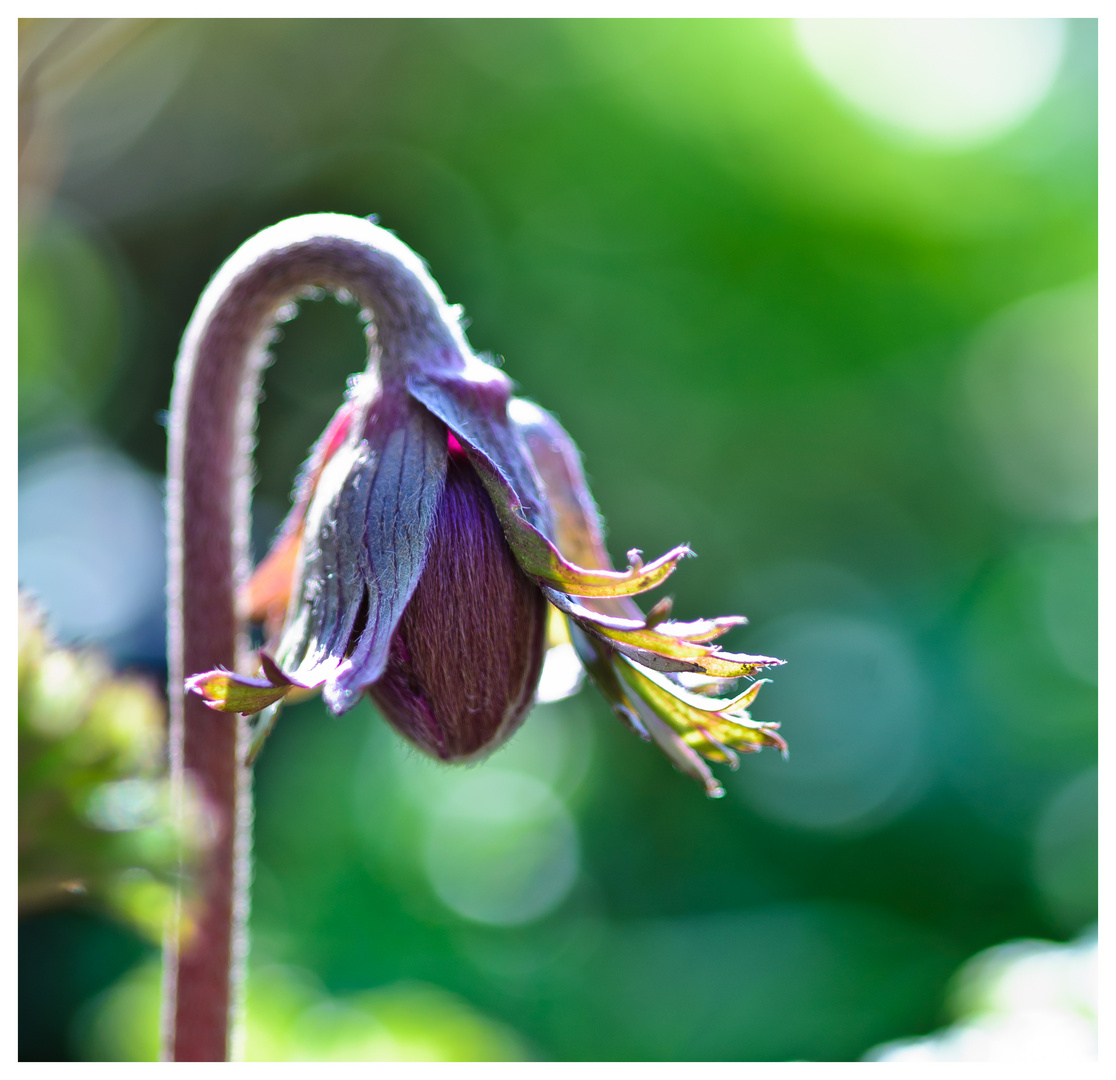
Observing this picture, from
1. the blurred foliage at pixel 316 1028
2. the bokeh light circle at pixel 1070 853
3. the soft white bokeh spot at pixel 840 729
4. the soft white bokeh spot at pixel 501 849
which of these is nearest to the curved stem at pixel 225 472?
the blurred foliage at pixel 316 1028

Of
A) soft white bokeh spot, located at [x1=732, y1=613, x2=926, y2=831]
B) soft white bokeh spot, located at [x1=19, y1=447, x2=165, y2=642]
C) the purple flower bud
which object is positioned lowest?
the purple flower bud

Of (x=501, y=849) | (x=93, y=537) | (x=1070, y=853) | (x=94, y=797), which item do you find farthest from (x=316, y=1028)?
(x=93, y=537)

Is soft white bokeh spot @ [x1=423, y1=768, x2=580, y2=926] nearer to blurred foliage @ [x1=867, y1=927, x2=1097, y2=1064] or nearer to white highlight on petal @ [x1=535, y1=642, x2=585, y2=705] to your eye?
blurred foliage @ [x1=867, y1=927, x2=1097, y2=1064]

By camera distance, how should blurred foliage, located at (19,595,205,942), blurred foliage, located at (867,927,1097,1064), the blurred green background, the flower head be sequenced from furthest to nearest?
the blurred green background < blurred foliage, located at (867,927,1097,1064) < the flower head < blurred foliage, located at (19,595,205,942)

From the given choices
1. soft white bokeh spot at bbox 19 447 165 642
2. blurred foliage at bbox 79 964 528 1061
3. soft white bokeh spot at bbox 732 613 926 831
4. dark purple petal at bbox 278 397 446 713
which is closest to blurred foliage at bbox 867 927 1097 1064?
blurred foliage at bbox 79 964 528 1061

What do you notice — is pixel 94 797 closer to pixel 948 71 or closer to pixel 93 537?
pixel 93 537

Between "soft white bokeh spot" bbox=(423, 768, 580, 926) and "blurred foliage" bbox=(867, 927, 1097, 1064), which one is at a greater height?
"soft white bokeh spot" bbox=(423, 768, 580, 926)
